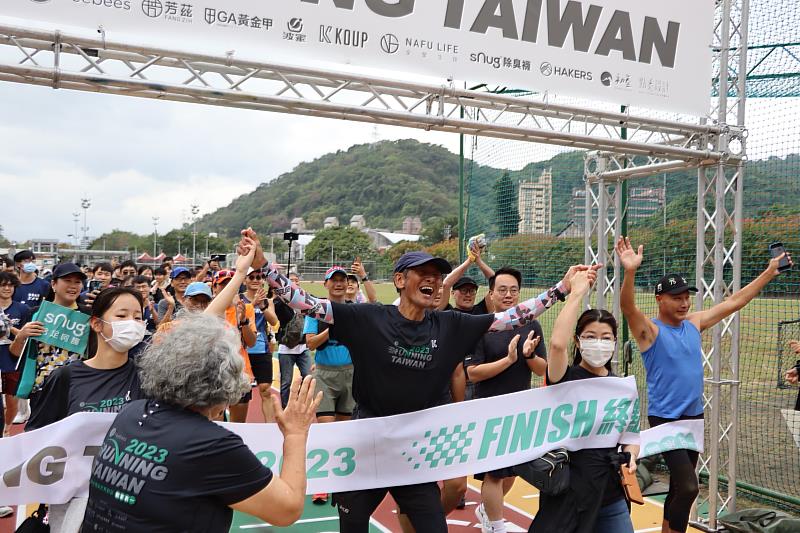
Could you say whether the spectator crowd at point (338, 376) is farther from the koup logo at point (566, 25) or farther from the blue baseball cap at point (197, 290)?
the koup logo at point (566, 25)

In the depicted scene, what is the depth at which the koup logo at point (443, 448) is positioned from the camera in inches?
146

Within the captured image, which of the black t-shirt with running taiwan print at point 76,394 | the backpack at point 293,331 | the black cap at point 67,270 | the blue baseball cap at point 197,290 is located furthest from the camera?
the backpack at point 293,331

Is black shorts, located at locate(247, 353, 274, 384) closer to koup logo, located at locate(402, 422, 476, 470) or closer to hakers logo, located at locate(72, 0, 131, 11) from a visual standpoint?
koup logo, located at locate(402, 422, 476, 470)

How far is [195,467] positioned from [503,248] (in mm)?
9228

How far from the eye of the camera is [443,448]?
12.5 feet

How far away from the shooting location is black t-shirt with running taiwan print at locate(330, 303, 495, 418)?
3502 mm

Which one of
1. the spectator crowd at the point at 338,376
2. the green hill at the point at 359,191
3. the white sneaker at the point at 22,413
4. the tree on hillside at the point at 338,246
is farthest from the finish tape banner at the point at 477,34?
the green hill at the point at 359,191

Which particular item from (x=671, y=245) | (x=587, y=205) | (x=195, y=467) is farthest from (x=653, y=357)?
(x=671, y=245)

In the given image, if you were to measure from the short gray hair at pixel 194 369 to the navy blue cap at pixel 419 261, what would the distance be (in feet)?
4.81

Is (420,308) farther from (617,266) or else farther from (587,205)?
(587,205)

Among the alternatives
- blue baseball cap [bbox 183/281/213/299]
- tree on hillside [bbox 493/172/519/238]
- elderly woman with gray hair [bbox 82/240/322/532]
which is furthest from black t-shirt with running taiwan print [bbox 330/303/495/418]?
tree on hillside [bbox 493/172/519/238]

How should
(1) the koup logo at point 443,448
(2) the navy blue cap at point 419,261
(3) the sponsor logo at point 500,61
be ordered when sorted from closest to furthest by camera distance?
(2) the navy blue cap at point 419,261 → (1) the koup logo at point 443,448 → (3) the sponsor logo at point 500,61

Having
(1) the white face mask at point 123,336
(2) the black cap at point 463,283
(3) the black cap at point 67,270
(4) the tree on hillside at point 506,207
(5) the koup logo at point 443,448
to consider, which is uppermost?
(4) the tree on hillside at point 506,207

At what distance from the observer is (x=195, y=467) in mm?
1932
